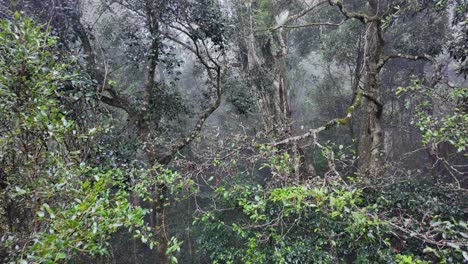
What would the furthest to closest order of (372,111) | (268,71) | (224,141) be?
(268,71), (372,111), (224,141)

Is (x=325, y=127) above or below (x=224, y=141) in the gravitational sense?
above

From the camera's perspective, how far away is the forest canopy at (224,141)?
1.82 m

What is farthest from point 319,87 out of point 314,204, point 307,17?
point 314,204

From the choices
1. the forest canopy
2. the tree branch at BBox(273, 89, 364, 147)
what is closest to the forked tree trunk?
the forest canopy

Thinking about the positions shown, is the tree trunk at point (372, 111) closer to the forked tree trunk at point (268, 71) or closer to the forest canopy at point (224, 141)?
the forest canopy at point (224, 141)

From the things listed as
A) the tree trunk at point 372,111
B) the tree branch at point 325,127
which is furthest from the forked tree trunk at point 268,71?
the tree branch at point 325,127

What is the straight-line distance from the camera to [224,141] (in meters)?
3.98

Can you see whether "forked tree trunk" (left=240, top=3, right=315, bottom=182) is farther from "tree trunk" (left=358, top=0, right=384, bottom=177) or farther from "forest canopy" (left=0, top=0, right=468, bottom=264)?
"tree trunk" (left=358, top=0, right=384, bottom=177)

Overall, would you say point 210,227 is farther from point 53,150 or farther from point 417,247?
point 53,150

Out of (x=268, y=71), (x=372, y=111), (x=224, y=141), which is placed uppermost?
(x=268, y=71)

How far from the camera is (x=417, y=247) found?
4.04m

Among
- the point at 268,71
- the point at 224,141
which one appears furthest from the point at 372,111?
the point at 224,141

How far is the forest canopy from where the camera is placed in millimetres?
1822

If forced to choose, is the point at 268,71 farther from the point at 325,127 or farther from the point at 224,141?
the point at 325,127
